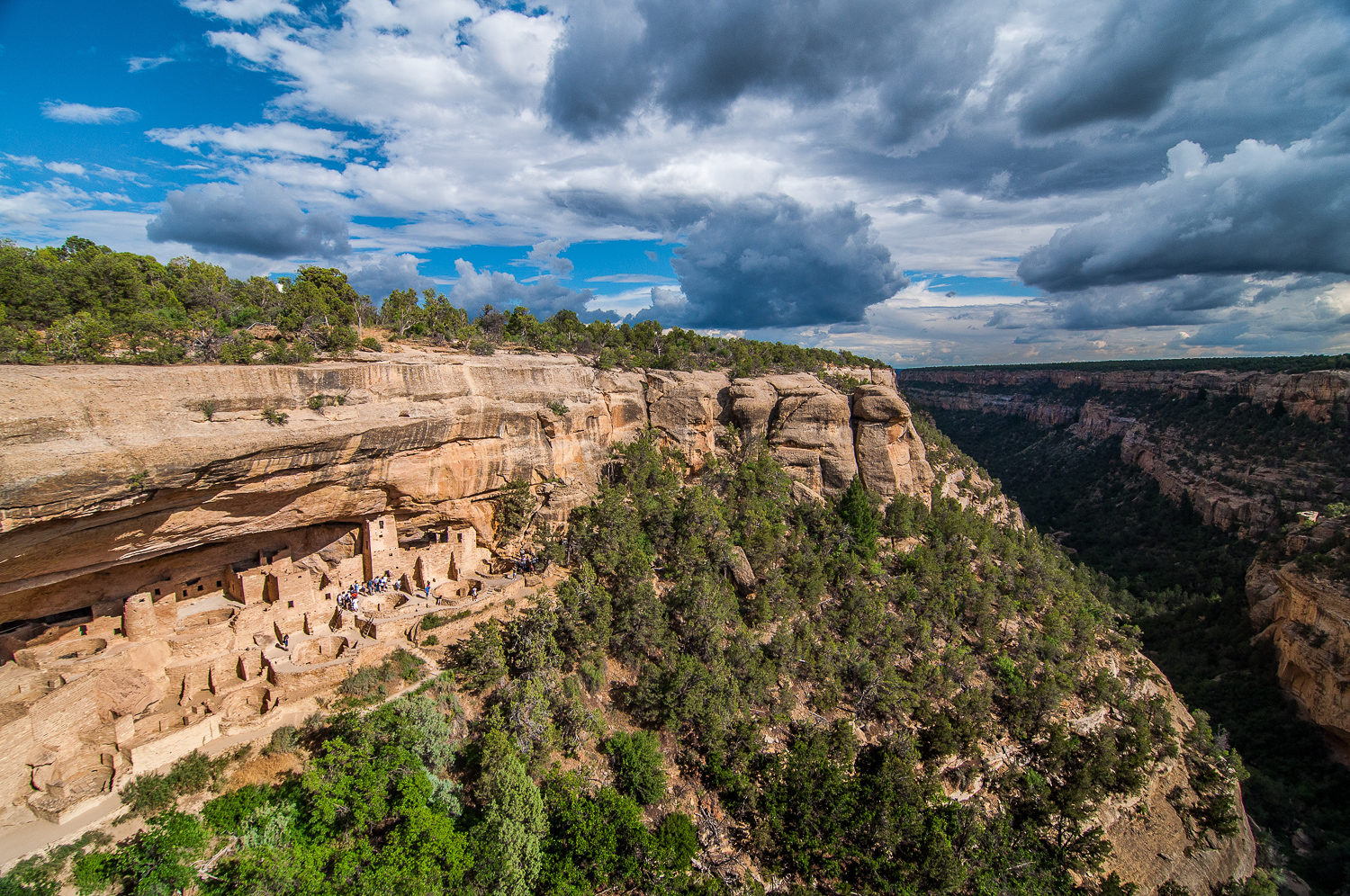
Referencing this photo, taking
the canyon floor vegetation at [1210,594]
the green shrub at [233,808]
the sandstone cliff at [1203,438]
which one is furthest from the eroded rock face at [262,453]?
the sandstone cliff at [1203,438]

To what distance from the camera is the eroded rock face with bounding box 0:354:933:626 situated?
13.3 m

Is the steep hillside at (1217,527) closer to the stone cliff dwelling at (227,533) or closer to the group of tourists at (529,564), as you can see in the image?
the group of tourists at (529,564)

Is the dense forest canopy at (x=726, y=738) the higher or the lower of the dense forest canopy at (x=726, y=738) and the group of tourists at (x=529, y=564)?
the lower

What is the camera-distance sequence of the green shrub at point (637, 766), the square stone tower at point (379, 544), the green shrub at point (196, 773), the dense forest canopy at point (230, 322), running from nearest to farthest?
the green shrub at point (196, 773) < the dense forest canopy at point (230, 322) < the green shrub at point (637, 766) < the square stone tower at point (379, 544)

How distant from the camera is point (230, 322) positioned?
2473 centimetres

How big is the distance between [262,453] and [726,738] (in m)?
20.5

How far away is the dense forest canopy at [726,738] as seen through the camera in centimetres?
1535

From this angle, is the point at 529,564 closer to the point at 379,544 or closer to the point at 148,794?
the point at 379,544

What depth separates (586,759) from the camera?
2050 cm

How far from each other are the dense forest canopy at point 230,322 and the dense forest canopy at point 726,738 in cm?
1078

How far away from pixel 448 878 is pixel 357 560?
41.2 feet

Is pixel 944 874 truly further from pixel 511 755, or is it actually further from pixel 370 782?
pixel 370 782

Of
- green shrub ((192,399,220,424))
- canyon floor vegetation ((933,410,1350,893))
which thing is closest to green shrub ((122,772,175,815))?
green shrub ((192,399,220,424))

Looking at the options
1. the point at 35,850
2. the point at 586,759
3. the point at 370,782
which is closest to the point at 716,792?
the point at 586,759
